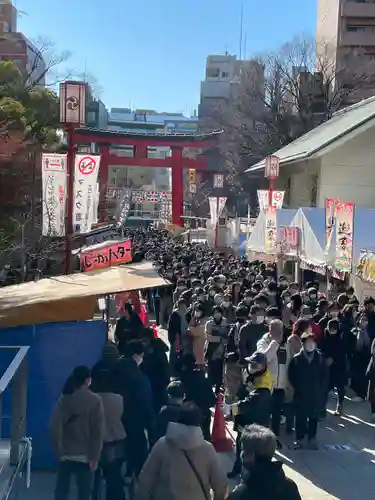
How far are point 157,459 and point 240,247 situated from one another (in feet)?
Answer: 75.3

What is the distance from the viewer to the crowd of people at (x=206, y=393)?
396 centimetres

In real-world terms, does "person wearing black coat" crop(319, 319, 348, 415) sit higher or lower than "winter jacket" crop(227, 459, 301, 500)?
lower

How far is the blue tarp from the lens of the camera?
21.4 ft

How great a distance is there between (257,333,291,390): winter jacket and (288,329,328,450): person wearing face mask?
117 mm

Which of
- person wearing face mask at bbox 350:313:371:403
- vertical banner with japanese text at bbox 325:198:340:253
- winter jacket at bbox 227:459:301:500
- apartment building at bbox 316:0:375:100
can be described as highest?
apartment building at bbox 316:0:375:100

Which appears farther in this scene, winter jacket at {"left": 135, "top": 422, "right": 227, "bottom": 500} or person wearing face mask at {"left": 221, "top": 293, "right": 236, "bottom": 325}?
person wearing face mask at {"left": 221, "top": 293, "right": 236, "bottom": 325}

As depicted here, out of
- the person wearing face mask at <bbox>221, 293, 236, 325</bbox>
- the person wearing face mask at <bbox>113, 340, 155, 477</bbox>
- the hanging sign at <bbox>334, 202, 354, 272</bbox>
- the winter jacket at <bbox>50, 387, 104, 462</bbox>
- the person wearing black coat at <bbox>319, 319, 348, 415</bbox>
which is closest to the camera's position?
the winter jacket at <bbox>50, 387, 104, 462</bbox>

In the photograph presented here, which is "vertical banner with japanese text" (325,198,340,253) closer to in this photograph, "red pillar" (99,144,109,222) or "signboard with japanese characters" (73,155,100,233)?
"signboard with japanese characters" (73,155,100,233)

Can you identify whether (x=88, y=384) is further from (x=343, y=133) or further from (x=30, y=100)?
(x=343, y=133)

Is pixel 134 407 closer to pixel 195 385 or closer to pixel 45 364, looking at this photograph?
pixel 195 385

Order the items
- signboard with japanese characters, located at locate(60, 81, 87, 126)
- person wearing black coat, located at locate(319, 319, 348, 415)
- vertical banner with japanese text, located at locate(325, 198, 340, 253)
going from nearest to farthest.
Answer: person wearing black coat, located at locate(319, 319, 348, 415)
vertical banner with japanese text, located at locate(325, 198, 340, 253)
signboard with japanese characters, located at locate(60, 81, 87, 126)

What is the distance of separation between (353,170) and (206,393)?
16.8 m

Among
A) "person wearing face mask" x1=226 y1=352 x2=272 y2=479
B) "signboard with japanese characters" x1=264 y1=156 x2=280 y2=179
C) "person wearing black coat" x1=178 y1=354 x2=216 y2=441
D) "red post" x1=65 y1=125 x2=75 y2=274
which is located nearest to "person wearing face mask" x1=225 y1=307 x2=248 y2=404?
"person wearing black coat" x1=178 y1=354 x2=216 y2=441

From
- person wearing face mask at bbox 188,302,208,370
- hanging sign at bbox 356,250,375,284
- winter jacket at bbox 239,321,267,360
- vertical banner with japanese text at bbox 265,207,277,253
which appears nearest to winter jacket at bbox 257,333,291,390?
winter jacket at bbox 239,321,267,360
